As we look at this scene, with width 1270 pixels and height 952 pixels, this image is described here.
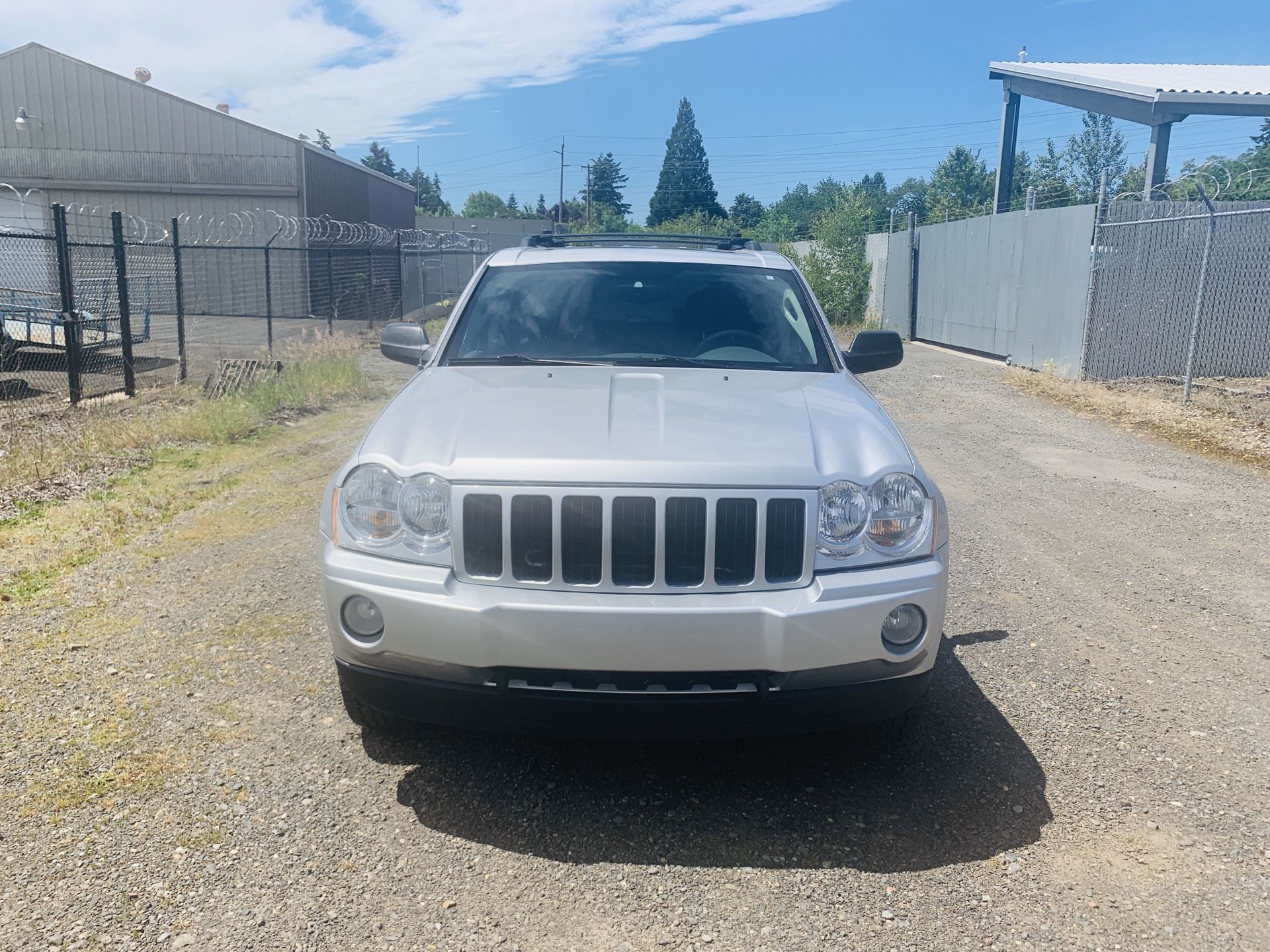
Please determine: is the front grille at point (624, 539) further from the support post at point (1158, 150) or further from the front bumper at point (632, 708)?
the support post at point (1158, 150)

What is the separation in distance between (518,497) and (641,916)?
1.17 meters

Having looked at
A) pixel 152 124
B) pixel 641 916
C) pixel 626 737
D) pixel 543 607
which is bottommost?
pixel 641 916

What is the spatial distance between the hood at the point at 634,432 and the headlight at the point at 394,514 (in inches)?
2.1

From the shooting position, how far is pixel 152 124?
3006cm

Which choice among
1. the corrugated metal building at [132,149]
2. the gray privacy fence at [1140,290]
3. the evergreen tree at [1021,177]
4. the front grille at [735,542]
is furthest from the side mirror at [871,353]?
the evergreen tree at [1021,177]

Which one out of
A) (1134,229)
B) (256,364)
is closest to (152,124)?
(256,364)

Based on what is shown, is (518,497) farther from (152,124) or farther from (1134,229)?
(152,124)

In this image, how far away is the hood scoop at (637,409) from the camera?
10.4 ft

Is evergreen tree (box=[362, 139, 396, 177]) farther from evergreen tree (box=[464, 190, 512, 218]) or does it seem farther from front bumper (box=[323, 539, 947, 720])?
front bumper (box=[323, 539, 947, 720])

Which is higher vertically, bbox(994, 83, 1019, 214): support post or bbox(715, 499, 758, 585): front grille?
bbox(994, 83, 1019, 214): support post

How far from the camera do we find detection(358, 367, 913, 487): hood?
3023mm

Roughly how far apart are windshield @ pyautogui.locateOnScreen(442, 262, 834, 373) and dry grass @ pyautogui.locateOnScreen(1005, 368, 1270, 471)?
21.5ft

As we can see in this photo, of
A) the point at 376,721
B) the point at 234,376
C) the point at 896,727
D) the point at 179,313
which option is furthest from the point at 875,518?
the point at 179,313

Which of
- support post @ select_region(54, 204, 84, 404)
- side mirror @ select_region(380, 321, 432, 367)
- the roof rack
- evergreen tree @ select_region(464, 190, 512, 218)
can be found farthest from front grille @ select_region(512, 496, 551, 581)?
evergreen tree @ select_region(464, 190, 512, 218)
